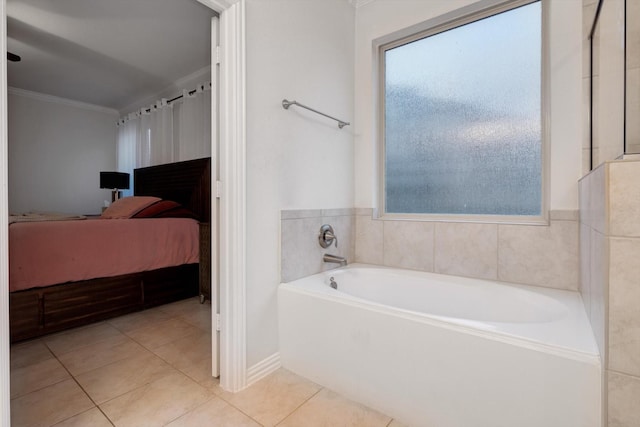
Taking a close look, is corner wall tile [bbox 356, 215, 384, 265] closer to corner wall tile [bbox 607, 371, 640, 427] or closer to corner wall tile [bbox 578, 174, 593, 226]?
corner wall tile [bbox 578, 174, 593, 226]

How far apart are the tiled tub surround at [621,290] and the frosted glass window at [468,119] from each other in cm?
103

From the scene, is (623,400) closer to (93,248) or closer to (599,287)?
(599,287)

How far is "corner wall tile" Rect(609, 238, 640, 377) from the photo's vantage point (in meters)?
0.80

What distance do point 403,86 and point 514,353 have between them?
6.41 feet

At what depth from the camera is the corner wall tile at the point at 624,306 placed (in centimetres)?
80

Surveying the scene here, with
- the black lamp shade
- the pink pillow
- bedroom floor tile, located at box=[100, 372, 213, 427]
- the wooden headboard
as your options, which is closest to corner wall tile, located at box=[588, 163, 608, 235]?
bedroom floor tile, located at box=[100, 372, 213, 427]

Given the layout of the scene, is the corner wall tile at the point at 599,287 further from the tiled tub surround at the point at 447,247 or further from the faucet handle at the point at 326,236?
the faucet handle at the point at 326,236

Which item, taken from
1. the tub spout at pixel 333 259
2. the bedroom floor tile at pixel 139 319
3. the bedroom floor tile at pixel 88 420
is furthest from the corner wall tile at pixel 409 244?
the bedroom floor tile at pixel 139 319

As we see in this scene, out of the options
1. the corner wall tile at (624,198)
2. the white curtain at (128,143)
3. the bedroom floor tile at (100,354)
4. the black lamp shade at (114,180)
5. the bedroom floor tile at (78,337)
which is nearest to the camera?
the corner wall tile at (624,198)

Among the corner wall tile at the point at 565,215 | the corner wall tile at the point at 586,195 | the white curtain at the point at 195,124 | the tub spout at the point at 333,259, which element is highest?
the white curtain at the point at 195,124

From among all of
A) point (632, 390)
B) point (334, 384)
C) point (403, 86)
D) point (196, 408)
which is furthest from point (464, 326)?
point (403, 86)

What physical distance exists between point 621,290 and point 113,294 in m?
3.09

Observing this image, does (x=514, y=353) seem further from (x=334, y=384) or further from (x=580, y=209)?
(x=580, y=209)

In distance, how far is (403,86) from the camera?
2.30 m
